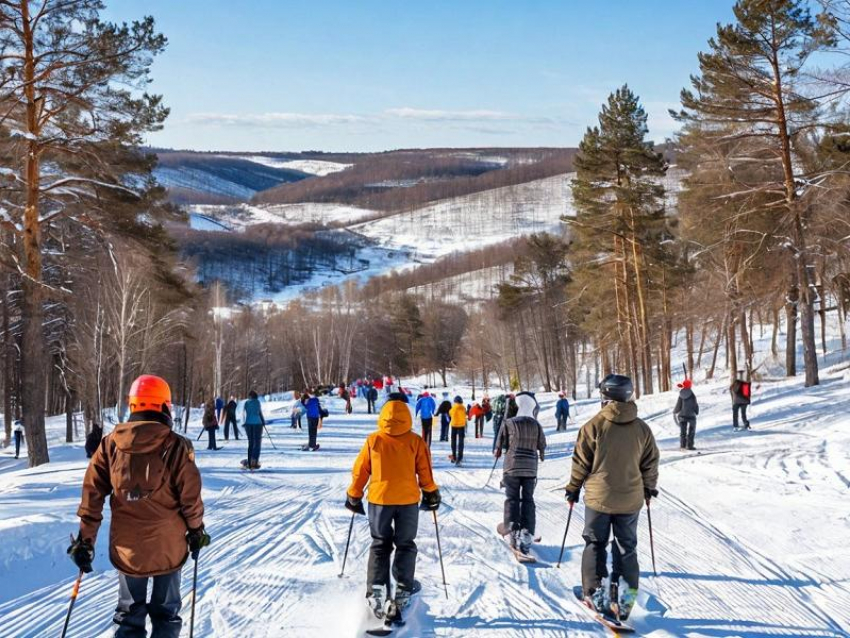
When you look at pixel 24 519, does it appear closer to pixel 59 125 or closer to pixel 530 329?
pixel 59 125

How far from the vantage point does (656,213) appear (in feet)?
89.9

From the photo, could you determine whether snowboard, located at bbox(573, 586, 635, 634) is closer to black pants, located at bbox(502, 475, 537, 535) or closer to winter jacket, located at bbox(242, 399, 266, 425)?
black pants, located at bbox(502, 475, 537, 535)

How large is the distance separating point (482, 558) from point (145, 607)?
12.9 feet

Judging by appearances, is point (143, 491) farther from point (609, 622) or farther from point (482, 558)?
point (482, 558)

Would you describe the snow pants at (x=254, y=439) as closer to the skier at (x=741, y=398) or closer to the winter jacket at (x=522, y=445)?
the winter jacket at (x=522, y=445)

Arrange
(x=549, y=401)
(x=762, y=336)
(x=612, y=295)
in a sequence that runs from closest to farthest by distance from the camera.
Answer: (x=612, y=295), (x=549, y=401), (x=762, y=336)

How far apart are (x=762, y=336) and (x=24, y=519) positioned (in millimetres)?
48395

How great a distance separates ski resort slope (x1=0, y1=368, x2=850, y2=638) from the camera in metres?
5.49

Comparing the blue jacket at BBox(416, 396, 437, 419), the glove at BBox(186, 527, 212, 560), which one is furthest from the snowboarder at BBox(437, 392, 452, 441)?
the glove at BBox(186, 527, 212, 560)

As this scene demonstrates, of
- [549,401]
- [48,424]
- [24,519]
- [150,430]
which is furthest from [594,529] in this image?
[48,424]

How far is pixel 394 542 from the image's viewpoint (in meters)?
5.58

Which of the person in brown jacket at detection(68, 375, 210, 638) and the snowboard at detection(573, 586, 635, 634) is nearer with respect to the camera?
the person in brown jacket at detection(68, 375, 210, 638)

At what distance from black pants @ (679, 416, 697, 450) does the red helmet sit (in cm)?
1364

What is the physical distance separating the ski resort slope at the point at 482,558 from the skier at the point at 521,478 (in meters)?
0.27
